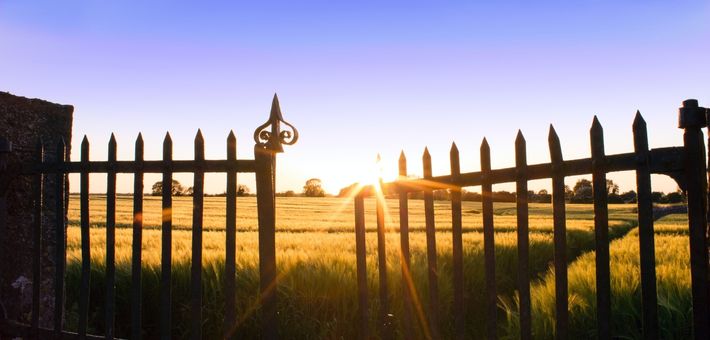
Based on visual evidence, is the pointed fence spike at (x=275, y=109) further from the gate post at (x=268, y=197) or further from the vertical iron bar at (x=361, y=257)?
the vertical iron bar at (x=361, y=257)

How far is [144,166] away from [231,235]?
0.92 m

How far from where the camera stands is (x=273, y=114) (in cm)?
348

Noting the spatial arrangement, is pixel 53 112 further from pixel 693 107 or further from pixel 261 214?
pixel 693 107

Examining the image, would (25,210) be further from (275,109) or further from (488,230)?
(488,230)

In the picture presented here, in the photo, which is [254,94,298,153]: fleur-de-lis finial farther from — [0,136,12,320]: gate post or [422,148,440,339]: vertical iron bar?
[0,136,12,320]: gate post

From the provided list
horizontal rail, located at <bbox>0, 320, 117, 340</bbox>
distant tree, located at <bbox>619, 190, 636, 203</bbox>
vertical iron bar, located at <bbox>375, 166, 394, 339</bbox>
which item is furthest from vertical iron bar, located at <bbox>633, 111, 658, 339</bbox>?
distant tree, located at <bbox>619, 190, 636, 203</bbox>

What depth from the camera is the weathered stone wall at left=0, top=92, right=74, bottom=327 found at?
458 centimetres

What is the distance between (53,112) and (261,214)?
8.19 ft

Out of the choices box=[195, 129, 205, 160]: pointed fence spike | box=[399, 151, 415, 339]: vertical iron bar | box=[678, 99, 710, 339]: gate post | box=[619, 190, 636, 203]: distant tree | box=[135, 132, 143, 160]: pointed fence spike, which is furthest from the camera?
box=[619, 190, 636, 203]: distant tree

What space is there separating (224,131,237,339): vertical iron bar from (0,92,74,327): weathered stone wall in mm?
1827

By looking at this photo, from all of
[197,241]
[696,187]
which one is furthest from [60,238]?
[696,187]

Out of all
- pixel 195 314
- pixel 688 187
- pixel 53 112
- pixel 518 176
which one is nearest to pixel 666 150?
pixel 688 187

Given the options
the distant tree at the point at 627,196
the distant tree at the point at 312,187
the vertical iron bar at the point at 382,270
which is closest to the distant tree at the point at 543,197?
the distant tree at the point at 627,196

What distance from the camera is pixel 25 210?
15.3ft
